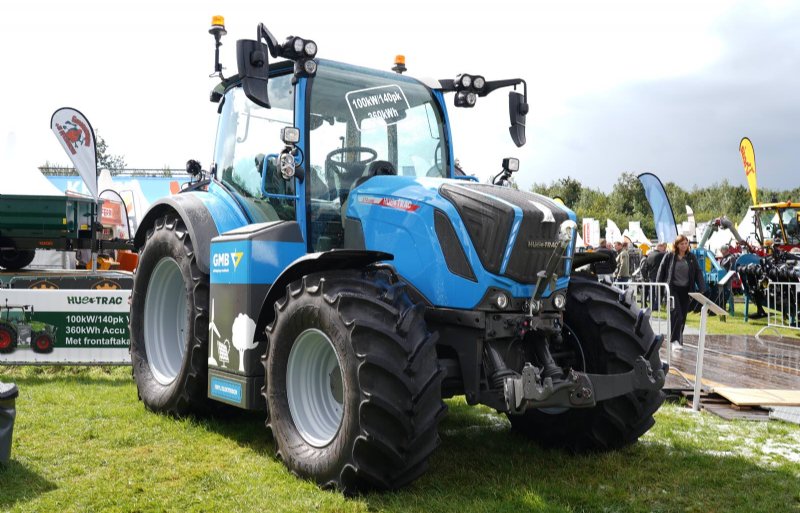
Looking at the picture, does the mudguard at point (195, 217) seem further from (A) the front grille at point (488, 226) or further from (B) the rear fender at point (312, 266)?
(A) the front grille at point (488, 226)

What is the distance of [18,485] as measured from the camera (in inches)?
181

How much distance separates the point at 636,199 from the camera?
70.1m

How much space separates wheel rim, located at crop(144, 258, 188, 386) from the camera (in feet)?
22.2

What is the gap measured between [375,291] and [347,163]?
1.41m

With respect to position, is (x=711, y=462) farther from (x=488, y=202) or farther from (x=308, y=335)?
(x=308, y=335)

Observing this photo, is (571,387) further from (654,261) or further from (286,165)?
(654,261)

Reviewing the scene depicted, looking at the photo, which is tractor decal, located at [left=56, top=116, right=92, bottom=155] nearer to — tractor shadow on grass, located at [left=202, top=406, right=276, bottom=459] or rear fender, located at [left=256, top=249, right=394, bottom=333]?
tractor shadow on grass, located at [left=202, top=406, right=276, bottom=459]

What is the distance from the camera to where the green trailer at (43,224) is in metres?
13.8

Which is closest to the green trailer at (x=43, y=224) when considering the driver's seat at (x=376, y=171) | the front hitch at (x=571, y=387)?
the driver's seat at (x=376, y=171)

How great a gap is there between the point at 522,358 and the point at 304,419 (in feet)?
4.63

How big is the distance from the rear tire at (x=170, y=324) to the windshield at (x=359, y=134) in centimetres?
123

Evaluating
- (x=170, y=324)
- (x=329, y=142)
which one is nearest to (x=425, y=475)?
(x=329, y=142)

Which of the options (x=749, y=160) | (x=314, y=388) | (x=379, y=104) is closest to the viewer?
(x=314, y=388)

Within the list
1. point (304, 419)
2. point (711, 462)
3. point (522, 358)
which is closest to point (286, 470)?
point (304, 419)
